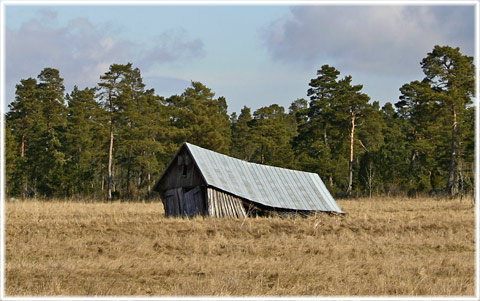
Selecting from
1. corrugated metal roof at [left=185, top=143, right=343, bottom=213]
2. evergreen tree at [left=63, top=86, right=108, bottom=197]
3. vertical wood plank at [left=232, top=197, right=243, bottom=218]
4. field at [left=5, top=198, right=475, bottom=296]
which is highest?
evergreen tree at [left=63, top=86, right=108, bottom=197]

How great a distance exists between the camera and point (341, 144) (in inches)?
2244

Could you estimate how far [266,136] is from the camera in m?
60.9

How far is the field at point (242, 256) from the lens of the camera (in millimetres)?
11781

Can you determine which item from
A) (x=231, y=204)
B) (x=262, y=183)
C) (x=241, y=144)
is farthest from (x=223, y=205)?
(x=241, y=144)

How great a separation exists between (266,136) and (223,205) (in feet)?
118

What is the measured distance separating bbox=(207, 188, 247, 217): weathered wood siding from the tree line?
20.2m

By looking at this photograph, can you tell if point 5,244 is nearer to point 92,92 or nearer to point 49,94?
point 49,94

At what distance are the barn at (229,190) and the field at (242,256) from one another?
1974mm

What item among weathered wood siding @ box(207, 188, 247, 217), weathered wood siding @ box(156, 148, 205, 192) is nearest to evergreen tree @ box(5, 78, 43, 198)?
weathered wood siding @ box(156, 148, 205, 192)

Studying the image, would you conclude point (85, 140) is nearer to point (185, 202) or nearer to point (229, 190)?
point (185, 202)

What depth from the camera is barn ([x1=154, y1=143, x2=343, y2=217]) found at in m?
25.4

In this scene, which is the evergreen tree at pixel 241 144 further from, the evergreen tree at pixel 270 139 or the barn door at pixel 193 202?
the barn door at pixel 193 202

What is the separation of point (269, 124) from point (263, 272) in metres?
47.3

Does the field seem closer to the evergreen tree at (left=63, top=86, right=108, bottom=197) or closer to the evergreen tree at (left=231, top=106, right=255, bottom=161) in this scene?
the evergreen tree at (left=63, top=86, right=108, bottom=197)
